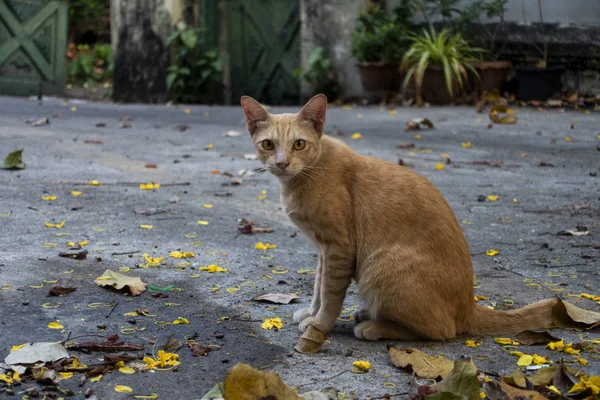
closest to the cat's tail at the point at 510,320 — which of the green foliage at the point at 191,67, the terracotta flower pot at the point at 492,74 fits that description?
the terracotta flower pot at the point at 492,74

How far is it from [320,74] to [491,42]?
2.89 meters

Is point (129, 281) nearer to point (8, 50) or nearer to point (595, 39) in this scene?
point (595, 39)

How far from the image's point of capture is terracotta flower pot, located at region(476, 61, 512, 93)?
1278 cm

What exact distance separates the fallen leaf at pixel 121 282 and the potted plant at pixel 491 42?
31.6 ft

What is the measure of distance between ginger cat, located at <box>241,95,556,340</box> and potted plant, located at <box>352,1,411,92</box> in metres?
9.83

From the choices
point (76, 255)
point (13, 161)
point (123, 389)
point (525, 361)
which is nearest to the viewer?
point (123, 389)

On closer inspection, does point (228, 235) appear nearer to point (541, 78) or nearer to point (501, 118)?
point (501, 118)

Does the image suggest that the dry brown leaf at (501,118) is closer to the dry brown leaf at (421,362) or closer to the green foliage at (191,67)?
the green foliage at (191,67)

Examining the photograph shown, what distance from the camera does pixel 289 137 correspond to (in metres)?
3.68

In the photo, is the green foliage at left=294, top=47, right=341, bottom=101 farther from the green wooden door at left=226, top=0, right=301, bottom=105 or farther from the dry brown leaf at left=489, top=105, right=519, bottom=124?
the dry brown leaf at left=489, top=105, right=519, bottom=124

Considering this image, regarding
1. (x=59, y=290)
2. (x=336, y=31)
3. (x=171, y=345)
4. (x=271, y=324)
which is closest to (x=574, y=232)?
(x=271, y=324)

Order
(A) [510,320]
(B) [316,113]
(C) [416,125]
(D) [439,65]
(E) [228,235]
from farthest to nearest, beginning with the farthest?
(D) [439,65]
(C) [416,125]
(E) [228,235]
(B) [316,113]
(A) [510,320]

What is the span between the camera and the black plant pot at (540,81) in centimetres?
1222

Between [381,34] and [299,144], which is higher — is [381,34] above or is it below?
above
